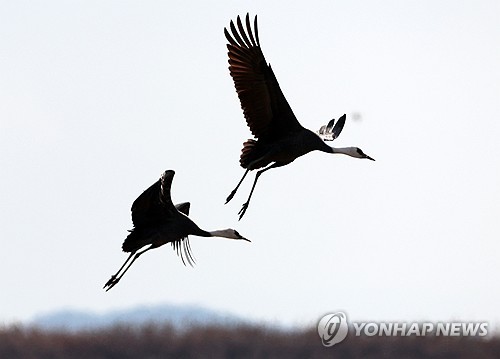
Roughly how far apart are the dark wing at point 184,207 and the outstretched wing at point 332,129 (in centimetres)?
207

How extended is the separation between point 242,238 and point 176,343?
26.8 meters

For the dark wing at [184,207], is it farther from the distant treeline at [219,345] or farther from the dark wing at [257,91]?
the distant treeline at [219,345]

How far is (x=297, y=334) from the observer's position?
43.5m

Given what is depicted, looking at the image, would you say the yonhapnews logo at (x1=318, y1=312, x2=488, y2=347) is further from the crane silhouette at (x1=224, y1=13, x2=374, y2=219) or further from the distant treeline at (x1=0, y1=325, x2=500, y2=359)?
the crane silhouette at (x1=224, y1=13, x2=374, y2=219)

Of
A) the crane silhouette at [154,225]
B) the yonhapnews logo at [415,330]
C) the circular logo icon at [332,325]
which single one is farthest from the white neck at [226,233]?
the yonhapnews logo at [415,330]

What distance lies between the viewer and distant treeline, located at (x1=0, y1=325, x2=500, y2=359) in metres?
44.1

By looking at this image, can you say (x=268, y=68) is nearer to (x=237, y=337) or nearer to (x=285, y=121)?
(x=285, y=121)

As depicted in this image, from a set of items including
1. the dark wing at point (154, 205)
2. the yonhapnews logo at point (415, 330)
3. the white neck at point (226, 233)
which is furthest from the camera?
the yonhapnews logo at point (415, 330)

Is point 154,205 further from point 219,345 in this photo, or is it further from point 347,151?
point 219,345

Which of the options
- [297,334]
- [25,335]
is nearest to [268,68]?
[297,334]

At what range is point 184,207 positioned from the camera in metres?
19.6

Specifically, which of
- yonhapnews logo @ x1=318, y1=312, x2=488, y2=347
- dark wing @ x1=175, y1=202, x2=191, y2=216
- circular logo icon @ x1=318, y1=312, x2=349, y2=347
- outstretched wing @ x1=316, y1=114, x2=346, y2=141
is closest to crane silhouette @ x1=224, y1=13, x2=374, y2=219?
dark wing @ x1=175, y1=202, x2=191, y2=216

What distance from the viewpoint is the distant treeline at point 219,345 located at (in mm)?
44125

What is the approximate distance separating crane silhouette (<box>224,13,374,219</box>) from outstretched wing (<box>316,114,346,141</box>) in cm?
243
